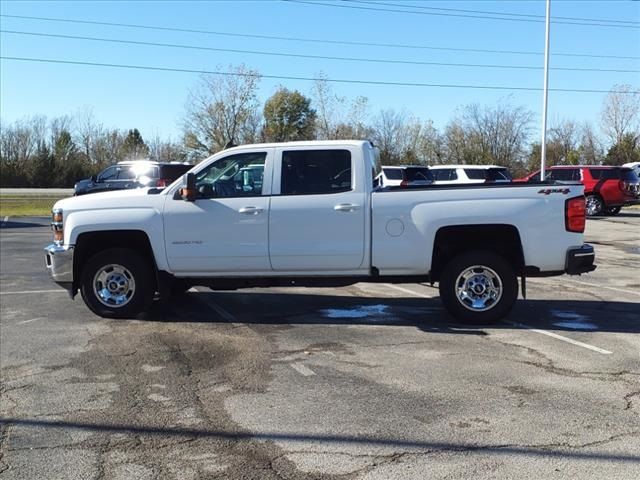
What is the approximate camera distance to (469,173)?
24531 millimetres

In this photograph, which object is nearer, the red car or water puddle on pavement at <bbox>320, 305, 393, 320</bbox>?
water puddle on pavement at <bbox>320, 305, 393, 320</bbox>

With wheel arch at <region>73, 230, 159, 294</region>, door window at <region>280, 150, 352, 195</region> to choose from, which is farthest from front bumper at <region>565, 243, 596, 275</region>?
wheel arch at <region>73, 230, 159, 294</region>

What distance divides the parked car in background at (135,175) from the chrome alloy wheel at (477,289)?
14.7m

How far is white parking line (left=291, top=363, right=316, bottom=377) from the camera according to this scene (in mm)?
5828

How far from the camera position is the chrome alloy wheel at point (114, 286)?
804cm

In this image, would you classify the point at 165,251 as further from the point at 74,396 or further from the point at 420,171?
the point at 420,171

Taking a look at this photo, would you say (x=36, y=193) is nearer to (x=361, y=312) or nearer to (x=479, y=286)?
(x=361, y=312)

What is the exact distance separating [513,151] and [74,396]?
48979 mm

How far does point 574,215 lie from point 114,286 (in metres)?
5.37

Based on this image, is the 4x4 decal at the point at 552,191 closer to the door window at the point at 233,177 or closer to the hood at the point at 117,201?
the door window at the point at 233,177

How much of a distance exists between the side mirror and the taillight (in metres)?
4.15

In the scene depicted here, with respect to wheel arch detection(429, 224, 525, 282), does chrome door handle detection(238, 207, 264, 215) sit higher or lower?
higher

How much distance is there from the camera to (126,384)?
5609 mm

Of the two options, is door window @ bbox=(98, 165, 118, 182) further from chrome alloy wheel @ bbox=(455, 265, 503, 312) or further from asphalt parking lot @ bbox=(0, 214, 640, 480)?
chrome alloy wheel @ bbox=(455, 265, 503, 312)
